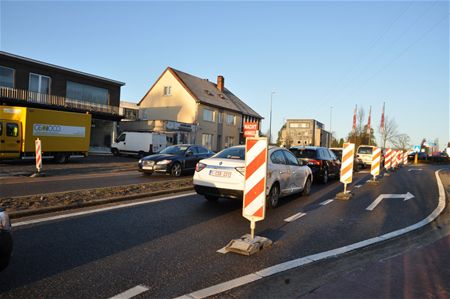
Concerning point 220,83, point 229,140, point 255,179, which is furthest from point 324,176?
point 220,83

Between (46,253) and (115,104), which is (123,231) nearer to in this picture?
(46,253)

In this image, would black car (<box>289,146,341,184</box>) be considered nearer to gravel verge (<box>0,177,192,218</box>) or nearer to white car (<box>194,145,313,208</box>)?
white car (<box>194,145,313,208</box>)

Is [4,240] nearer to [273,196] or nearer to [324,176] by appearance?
[273,196]

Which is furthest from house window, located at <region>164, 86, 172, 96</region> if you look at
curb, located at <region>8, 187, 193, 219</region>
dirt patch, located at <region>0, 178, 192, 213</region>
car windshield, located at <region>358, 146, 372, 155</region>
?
curb, located at <region>8, 187, 193, 219</region>

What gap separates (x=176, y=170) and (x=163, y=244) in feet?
33.9

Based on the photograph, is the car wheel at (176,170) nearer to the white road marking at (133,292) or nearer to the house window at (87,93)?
the white road marking at (133,292)

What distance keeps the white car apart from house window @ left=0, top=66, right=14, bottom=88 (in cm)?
2516

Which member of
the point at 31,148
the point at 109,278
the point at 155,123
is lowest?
the point at 109,278

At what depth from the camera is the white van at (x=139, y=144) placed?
100 feet

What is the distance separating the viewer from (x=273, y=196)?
29.3 ft

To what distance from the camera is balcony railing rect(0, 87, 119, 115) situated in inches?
1088

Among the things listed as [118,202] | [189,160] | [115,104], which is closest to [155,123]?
[115,104]

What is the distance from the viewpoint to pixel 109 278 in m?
4.15

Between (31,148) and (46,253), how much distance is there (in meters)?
16.0
